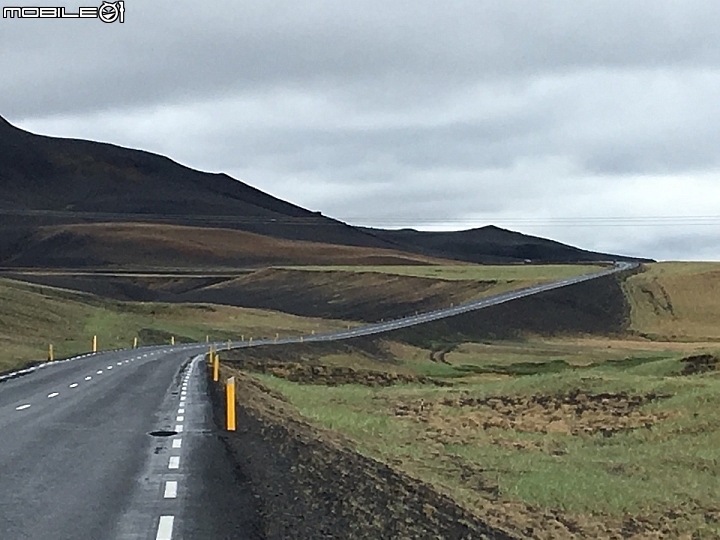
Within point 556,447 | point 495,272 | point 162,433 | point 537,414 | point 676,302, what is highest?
point 495,272

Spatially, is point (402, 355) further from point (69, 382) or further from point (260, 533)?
point (260, 533)

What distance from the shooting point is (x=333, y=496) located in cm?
1454

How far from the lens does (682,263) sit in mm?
140125

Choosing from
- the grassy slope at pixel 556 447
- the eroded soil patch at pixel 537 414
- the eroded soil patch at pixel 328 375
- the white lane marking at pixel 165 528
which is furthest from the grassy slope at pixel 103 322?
the white lane marking at pixel 165 528

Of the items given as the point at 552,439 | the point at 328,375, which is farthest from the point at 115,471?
the point at 328,375

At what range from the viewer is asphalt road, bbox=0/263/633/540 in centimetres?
1224

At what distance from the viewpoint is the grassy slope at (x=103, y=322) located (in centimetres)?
6831

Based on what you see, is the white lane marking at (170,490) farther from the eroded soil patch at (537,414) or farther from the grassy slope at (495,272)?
the grassy slope at (495,272)

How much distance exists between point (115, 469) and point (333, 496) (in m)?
3.44

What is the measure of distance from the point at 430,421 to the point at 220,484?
19349 millimetres

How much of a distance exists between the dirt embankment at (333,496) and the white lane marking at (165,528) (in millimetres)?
950

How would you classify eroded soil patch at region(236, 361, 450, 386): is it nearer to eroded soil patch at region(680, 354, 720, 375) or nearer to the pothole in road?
eroded soil patch at region(680, 354, 720, 375)

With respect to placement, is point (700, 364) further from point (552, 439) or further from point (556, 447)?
point (556, 447)

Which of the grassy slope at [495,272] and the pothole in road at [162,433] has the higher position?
the grassy slope at [495,272]
